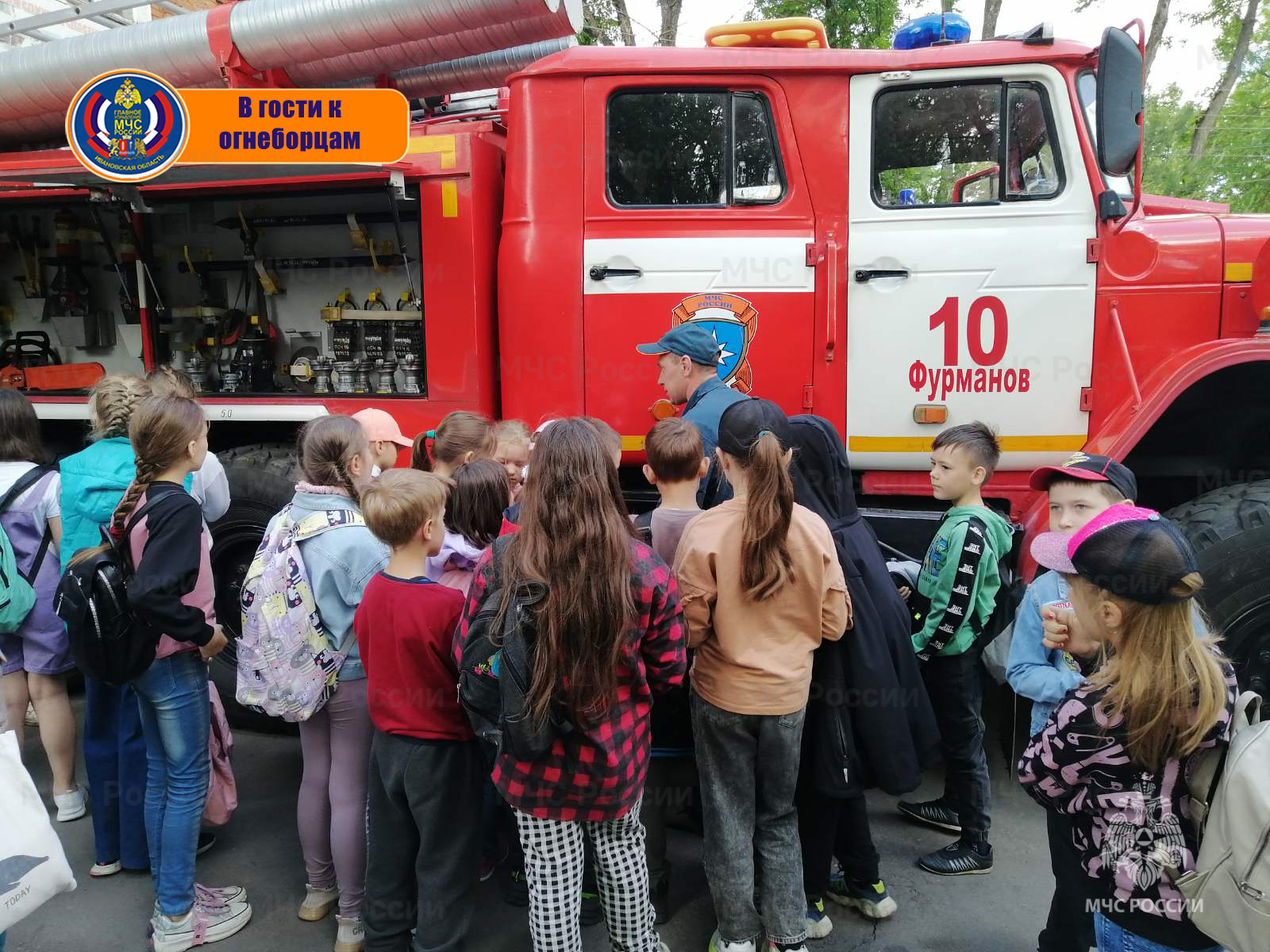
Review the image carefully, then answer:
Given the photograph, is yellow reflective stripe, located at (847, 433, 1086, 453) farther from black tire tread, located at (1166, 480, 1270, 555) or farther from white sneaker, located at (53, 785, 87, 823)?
white sneaker, located at (53, 785, 87, 823)

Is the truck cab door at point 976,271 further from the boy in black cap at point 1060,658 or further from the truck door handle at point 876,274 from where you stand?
the boy in black cap at point 1060,658

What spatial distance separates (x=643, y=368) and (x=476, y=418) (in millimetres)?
747

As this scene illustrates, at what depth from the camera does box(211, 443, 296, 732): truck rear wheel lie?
3877 mm

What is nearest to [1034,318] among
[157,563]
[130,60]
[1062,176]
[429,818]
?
[1062,176]

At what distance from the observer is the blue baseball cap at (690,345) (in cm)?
321

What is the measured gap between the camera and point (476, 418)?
10.4 ft

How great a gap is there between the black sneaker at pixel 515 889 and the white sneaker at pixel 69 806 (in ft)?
6.06

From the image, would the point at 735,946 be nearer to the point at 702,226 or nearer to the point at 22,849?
the point at 22,849

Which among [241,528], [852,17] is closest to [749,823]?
[241,528]

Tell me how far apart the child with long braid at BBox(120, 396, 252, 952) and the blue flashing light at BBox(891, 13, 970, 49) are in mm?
3047

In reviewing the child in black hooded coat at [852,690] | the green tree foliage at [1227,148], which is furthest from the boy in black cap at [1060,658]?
the green tree foliage at [1227,148]

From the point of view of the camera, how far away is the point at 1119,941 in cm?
178

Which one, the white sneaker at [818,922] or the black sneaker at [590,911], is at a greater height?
the white sneaker at [818,922]

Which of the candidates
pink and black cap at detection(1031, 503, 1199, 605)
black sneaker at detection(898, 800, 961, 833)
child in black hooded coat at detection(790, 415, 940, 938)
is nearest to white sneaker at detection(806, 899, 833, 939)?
child in black hooded coat at detection(790, 415, 940, 938)
